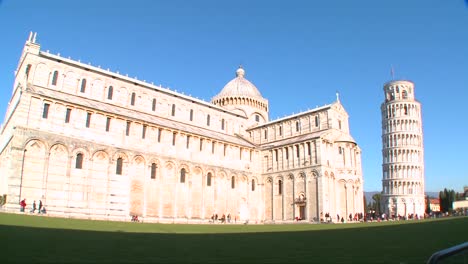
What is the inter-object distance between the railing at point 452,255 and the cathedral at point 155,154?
33435 millimetres

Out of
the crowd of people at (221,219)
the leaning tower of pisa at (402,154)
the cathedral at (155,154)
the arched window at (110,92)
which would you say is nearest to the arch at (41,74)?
the cathedral at (155,154)

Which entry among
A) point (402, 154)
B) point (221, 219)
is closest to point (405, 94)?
point (402, 154)

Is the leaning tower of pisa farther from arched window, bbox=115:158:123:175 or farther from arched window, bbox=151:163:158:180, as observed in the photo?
arched window, bbox=115:158:123:175

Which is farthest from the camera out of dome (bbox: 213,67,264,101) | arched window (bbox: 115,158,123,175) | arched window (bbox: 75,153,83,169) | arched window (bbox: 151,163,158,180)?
dome (bbox: 213,67,264,101)

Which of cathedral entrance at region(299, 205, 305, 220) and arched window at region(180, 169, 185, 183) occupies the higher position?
arched window at region(180, 169, 185, 183)

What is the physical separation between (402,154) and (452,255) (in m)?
87.8

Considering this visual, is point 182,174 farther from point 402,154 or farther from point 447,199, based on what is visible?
point 447,199

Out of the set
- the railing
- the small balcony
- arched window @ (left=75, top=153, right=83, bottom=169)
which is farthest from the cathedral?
the railing

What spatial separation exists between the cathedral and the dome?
5773 millimetres

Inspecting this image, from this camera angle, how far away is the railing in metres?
3.01

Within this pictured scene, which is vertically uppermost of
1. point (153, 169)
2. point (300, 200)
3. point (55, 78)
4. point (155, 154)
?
point (55, 78)

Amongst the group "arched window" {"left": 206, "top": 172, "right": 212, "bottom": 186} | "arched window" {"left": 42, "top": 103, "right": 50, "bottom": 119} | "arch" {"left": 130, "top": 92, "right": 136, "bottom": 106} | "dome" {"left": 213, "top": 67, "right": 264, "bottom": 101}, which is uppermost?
"dome" {"left": 213, "top": 67, "right": 264, "bottom": 101}

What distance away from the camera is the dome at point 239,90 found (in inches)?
2493

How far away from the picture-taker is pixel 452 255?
313 centimetres
